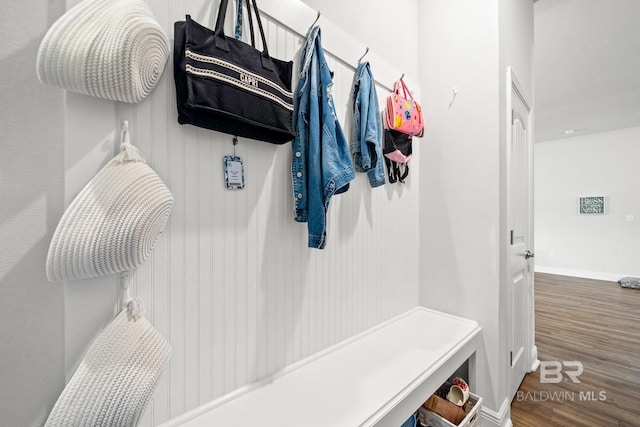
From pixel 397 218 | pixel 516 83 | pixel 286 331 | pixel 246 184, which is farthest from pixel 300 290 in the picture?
pixel 516 83

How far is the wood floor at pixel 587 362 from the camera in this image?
5.46ft

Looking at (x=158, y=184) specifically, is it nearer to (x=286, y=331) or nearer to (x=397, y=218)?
(x=286, y=331)

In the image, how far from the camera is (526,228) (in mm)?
2160

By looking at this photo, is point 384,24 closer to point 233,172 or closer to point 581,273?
point 233,172

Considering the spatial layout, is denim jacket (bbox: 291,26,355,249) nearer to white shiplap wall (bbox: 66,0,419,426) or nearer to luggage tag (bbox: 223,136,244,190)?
white shiplap wall (bbox: 66,0,419,426)

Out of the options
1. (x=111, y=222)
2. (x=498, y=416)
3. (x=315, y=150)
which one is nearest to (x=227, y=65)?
(x=315, y=150)

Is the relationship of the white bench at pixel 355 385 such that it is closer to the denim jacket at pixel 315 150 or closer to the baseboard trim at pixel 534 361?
the denim jacket at pixel 315 150

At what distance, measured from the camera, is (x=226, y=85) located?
802 mm

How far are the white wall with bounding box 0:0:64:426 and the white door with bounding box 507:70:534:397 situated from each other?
Answer: 2090 millimetres

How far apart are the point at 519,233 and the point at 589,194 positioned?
5057mm

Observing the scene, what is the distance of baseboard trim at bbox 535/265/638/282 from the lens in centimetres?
497

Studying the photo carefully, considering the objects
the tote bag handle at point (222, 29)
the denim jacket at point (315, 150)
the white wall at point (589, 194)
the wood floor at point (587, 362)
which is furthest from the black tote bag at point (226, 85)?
the white wall at point (589, 194)

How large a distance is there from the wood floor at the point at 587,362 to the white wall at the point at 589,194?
1.55 metres

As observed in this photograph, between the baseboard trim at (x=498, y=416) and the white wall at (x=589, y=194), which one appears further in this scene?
the white wall at (x=589, y=194)
